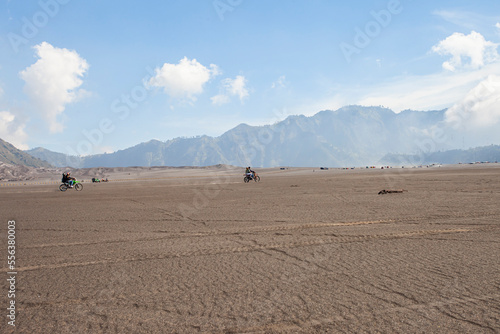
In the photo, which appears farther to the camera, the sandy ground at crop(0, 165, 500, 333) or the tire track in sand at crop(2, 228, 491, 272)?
the tire track in sand at crop(2, 228, 491, 272)

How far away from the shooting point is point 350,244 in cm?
721

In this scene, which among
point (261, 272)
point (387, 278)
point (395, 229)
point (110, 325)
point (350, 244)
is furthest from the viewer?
point (395, 229)

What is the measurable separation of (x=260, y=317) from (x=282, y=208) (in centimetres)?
1003

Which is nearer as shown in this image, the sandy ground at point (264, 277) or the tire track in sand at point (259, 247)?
the sandy ground at point (264, 277)

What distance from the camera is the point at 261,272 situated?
5.51m

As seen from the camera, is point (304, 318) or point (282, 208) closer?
point (304, 318)

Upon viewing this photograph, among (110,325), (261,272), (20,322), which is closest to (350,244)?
(261,272)

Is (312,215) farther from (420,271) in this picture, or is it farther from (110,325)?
(110,325)

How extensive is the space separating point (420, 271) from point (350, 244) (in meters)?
2.02

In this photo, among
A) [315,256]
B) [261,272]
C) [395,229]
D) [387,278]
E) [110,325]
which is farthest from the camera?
[395,229]

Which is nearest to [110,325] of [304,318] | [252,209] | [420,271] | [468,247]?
[304,318]

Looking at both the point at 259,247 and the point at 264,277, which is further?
the point at 259,247

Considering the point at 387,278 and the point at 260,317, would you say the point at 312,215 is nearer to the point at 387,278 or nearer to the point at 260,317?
the point at 387,278

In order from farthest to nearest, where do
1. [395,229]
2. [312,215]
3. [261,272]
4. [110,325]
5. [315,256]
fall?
[312,215] < [395,229] < [315,256] < [261,272] < [110,325]
